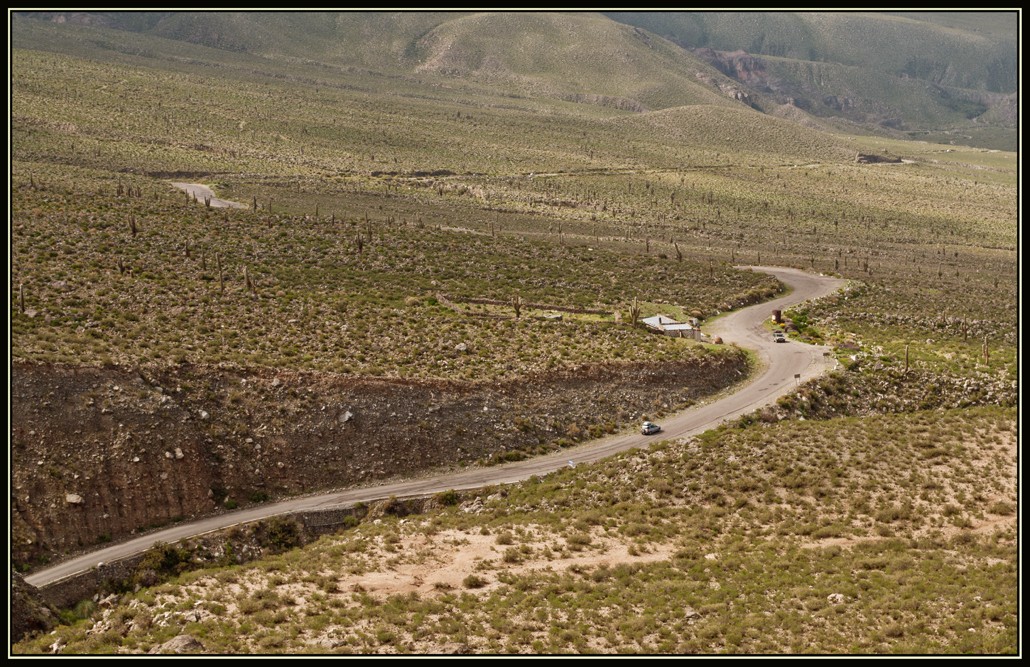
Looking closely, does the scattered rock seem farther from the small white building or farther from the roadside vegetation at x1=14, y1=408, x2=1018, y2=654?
the small white building

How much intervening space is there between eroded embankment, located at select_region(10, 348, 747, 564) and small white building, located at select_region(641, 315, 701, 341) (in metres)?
9.86

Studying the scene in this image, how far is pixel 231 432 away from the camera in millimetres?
41125

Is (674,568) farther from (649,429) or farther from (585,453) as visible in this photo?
(649,429)

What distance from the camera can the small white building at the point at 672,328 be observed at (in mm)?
60688

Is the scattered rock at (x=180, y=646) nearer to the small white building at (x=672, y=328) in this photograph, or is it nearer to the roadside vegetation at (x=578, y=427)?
the roadside vegetation at (x=578, y=427)

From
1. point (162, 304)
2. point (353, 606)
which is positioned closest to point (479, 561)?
point (353, 606)

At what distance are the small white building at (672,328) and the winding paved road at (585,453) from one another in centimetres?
263

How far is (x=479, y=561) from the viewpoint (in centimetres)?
3275

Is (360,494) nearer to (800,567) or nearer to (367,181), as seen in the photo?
(800,567)

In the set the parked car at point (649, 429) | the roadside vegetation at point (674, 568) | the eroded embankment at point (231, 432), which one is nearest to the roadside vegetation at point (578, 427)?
the roadside vegetation at point (674, 568)

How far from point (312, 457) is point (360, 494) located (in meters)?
2.88

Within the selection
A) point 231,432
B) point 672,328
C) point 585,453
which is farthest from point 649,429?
point 231,432

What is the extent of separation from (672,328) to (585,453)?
60.0 ft

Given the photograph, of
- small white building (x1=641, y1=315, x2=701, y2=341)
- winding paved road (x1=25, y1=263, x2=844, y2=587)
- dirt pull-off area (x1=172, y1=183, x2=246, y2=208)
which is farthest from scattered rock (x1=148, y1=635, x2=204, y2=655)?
dirt pull-off area (x1=172, y1=183, x2=246, y2=208)
